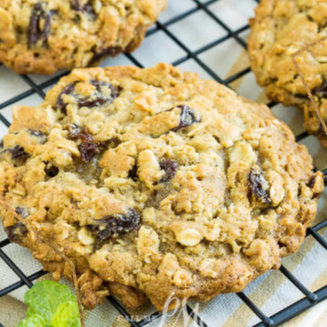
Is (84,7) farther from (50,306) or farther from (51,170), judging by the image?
(50,306)

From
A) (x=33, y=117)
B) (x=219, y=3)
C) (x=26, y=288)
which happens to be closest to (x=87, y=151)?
(x=33, y=117)

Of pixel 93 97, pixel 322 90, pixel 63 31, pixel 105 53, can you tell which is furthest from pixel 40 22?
pixel 322 90

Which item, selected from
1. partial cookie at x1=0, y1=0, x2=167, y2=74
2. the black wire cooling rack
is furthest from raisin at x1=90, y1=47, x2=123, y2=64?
the black wire cooling rack

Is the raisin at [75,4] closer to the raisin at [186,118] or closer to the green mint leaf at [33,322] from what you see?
the raisin at [186,118]

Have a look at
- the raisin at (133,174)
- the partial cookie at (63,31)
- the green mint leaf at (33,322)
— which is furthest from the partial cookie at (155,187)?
the partial cookie at (63,31)

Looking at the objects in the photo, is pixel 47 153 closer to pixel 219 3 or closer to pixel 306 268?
pixel 306 268

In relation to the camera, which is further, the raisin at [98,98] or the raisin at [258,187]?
the raisin at [98,98]
